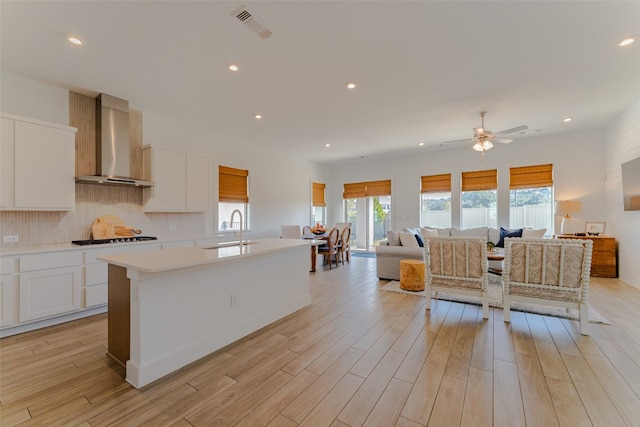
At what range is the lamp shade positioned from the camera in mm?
5578

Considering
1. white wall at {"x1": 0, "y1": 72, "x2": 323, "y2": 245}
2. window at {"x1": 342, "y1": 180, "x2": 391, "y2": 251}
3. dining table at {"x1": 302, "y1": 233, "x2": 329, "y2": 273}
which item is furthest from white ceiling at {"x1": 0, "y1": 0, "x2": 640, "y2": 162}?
window at {"x1": 342, "y1": 180, "x2": 391, "y2": 251}

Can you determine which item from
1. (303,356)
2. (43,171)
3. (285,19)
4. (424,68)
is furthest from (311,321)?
(43,171)

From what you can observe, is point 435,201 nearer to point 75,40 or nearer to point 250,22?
point 250,22

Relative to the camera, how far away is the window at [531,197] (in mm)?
6207

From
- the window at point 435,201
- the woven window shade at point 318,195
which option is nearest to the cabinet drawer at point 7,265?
the woven window shade at point 318,195

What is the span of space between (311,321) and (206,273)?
1405mm

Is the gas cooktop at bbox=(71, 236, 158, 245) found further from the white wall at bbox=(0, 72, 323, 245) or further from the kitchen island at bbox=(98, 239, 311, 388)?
the kitchen island at bbox=(98, 239, 311, 388)

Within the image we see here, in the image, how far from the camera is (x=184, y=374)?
2.13m

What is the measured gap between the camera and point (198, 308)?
93.3 inches

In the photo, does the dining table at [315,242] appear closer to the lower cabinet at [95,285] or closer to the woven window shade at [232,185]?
the woven window shade at [232,185]

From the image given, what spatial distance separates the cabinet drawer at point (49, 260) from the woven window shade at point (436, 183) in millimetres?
7678

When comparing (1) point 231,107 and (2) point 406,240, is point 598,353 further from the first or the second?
(1) point 231,107

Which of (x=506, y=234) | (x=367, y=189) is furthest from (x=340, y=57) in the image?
(x=367, y=189)

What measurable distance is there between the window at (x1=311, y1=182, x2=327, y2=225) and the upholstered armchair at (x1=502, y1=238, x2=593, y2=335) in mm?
6120
